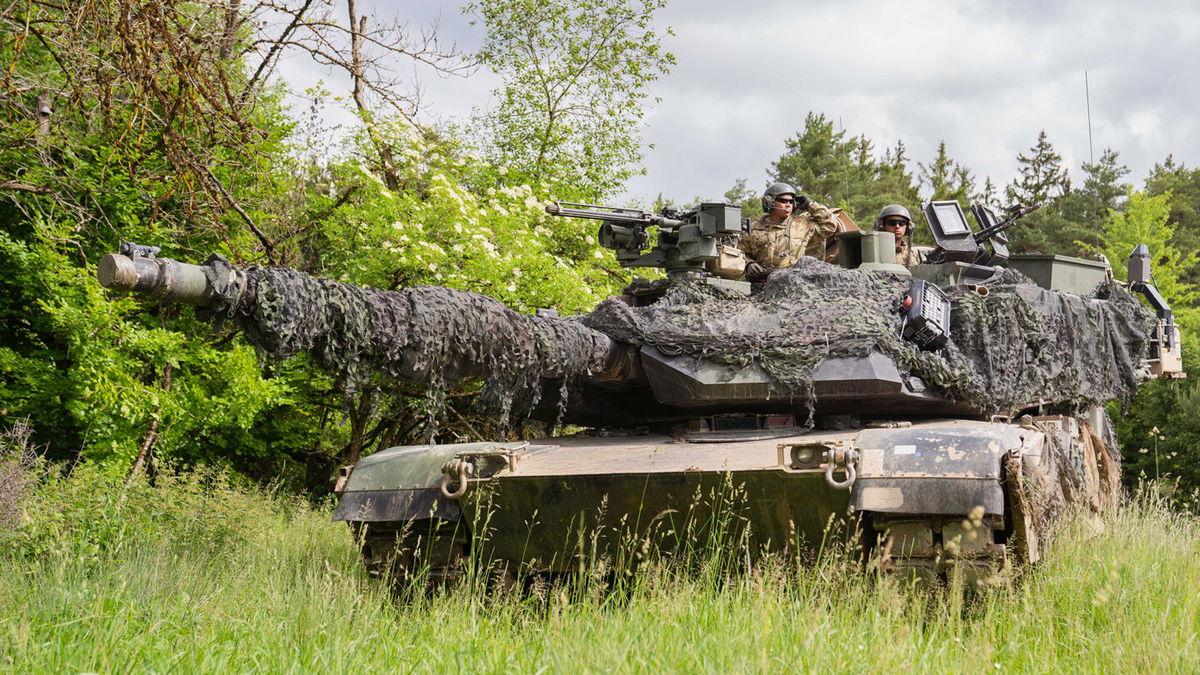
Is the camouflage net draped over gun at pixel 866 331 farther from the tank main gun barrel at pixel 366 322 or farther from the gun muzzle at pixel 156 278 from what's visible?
the gun muzzle at pixel 156 278

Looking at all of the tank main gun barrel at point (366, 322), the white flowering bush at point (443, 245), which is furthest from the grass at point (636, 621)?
the white flowering bush at point (443, 245)

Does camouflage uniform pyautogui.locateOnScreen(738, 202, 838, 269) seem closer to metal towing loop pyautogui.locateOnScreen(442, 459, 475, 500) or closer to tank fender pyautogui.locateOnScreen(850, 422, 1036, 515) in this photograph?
tank fender pyautogui.locateOnScreen(850, 422, 1036, 515)

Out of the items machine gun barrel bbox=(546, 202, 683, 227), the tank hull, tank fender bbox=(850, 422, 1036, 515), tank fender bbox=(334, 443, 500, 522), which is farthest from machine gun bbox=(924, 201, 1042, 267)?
tank fender bbox=(334, 443, 500, 522)

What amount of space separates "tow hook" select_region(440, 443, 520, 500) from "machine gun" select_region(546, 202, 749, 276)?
5.99 ft

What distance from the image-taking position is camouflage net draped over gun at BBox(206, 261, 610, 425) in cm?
442

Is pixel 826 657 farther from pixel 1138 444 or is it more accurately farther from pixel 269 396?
pixel 1138 444

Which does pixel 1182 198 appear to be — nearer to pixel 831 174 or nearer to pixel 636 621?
pixel 831 174

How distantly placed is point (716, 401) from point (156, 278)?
306 cm

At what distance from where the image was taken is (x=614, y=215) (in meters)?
7.36

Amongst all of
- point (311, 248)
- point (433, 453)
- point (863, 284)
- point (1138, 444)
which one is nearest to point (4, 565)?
point (433, 453)

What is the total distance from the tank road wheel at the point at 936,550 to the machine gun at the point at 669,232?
7.57 ft

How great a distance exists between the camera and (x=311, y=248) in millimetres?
12555

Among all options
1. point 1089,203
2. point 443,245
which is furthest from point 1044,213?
point 443,245

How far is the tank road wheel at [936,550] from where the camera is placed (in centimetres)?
504
